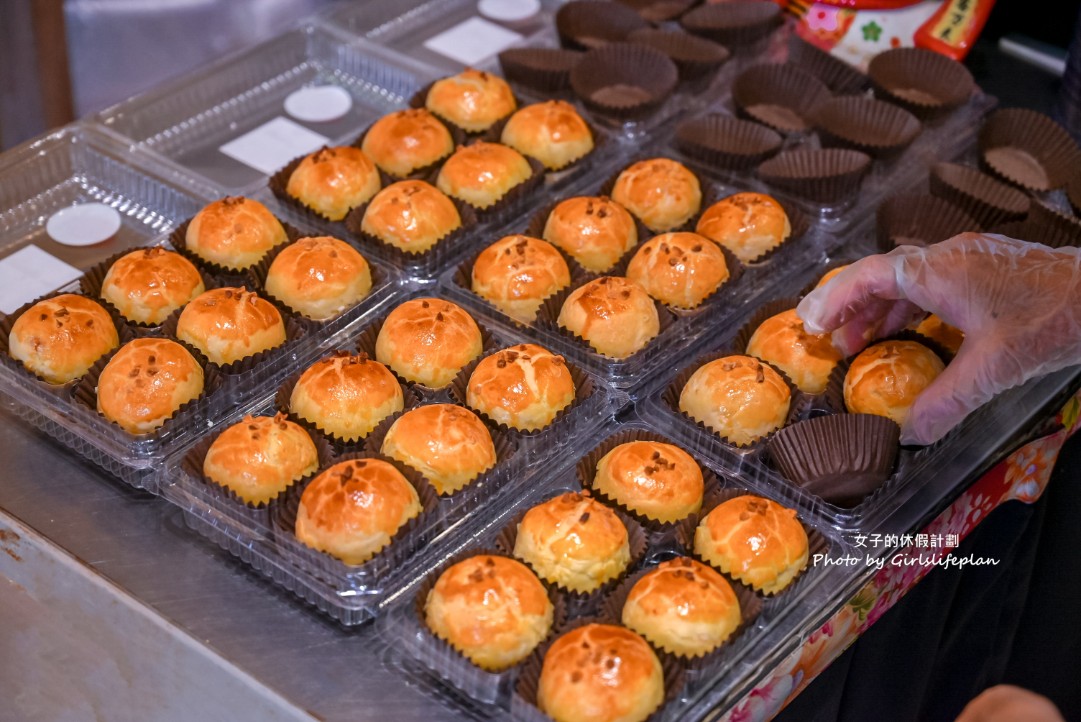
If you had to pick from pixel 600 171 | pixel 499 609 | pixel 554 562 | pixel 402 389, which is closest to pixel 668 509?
pixel 554 562

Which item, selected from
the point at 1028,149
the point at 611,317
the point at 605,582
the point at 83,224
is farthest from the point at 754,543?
the point at 83,224

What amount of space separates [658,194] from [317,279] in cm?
120

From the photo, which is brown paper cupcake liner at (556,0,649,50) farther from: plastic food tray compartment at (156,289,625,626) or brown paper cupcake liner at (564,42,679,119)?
plastic food tray compartment at (156,289,625,626)

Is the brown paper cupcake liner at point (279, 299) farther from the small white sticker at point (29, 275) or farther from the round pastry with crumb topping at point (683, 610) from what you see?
the round pastry with crumb topping at point (683, 610)

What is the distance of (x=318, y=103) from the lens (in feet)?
16.0

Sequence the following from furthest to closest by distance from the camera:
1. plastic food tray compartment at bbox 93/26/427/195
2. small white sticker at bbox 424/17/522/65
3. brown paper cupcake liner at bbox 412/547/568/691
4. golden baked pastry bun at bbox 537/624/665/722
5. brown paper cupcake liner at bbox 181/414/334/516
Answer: small white sticker at bbox 424/17/522/65 → plastic food tray compartment at bbox 93/26/427/195 → brown paper cupcake liner at bbox 181/414/334/516 → brown paper cupcake liner at bbox 412/547/568/691 → golden baked pastry bun at bbox 537/624/665/722

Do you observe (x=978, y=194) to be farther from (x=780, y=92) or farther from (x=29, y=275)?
(x=29, y=275)

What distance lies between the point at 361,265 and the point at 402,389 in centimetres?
54

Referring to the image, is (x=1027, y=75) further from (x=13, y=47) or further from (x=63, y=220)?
(x=13, y=47)

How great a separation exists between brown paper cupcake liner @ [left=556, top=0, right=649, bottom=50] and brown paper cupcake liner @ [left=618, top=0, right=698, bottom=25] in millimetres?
110

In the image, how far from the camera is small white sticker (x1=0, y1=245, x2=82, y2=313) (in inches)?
148

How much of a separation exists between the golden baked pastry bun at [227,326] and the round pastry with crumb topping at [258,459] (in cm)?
37

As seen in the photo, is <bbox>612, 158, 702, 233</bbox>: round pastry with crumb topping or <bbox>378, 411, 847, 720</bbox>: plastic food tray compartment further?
<bbox>612, 158, 702, 233</bbox>: round pastry with crumb topping

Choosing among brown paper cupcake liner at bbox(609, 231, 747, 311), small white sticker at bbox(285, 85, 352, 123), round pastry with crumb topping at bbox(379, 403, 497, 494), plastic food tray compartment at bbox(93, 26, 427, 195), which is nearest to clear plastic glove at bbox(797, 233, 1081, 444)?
brown paper cupcake liner at bbox(609, 231, 747, 311)
